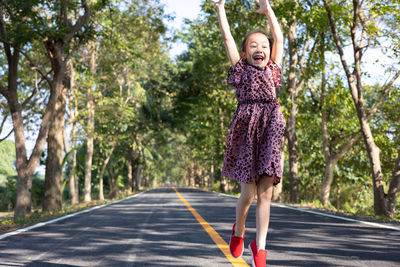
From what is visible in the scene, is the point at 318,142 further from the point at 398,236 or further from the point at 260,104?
the point at 260,104

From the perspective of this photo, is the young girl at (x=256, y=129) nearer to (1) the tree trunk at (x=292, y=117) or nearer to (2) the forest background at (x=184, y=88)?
(2) the forest background at (x=184, y=88)

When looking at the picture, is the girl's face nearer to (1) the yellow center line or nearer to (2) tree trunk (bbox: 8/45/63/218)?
(1) the yellow center line

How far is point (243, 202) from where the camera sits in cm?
317

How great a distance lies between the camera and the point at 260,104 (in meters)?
3.20

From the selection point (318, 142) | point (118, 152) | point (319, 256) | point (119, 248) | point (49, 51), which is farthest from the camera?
point (118, 152)

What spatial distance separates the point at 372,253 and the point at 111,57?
20.3 m

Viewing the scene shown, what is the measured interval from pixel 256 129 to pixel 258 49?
0.63 m

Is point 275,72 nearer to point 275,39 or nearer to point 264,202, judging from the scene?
point 275,39

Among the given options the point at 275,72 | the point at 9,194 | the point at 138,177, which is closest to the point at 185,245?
the point at 275,72

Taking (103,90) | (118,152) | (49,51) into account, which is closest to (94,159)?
(118,152)

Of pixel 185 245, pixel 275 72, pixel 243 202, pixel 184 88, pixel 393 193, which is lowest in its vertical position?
pixel 185 245

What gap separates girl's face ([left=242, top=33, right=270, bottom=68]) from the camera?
3.23 m

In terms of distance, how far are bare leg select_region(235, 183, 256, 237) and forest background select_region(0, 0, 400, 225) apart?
7729 mm

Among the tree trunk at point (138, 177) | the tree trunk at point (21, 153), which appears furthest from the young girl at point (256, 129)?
the tree trunk at point (138, 177)
